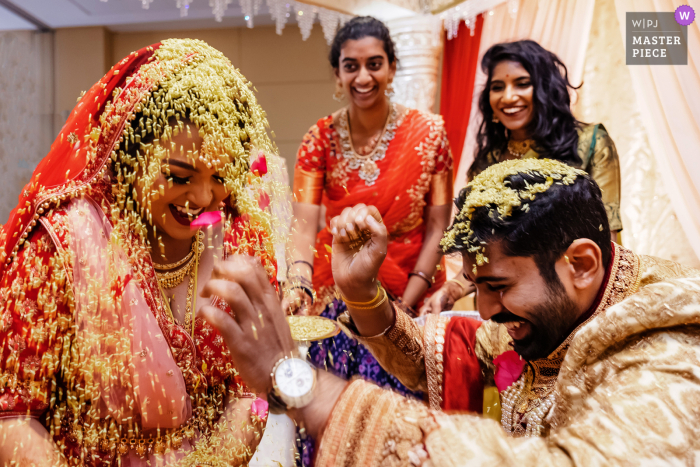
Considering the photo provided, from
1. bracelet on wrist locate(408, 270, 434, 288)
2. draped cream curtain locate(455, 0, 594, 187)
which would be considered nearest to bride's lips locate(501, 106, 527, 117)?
bracelet on wrist locate(408, 270, 434, 288)

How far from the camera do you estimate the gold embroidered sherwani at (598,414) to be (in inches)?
29.3

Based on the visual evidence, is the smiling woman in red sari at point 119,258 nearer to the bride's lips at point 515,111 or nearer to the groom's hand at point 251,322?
the groom's hand at point 251,322

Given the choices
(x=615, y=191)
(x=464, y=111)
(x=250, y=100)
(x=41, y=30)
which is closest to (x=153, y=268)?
(x=250, y=100)

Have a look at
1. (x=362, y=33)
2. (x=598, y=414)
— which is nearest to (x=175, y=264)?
(x=598, y=414)

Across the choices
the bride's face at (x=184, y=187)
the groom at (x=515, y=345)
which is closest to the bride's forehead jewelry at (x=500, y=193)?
the groom at (x=515, y=345)

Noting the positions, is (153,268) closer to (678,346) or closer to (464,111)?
(678,346)

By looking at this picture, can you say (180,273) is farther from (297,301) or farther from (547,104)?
(547,104)

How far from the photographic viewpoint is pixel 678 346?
2.81ft

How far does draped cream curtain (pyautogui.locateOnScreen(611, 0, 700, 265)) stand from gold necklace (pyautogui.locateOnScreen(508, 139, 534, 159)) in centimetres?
114

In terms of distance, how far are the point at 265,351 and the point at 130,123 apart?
1.76 ft

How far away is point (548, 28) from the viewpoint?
145 inches

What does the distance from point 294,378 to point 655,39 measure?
10.1ft

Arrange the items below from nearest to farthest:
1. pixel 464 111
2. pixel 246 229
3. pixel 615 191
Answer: pixel 246 229, pixel 615 191, pixel 464 111

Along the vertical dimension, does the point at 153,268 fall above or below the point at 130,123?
below
